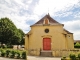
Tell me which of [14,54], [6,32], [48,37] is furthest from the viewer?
[6,32]

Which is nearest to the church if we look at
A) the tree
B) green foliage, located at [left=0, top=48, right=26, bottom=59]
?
green foliage, located at [left=0, top=48, right=26, bottom=59]

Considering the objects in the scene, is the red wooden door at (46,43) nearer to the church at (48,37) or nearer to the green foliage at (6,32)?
the church at (48,37)

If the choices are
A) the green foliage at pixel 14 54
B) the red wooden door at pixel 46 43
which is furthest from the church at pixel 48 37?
the green foliage at pixel 14 54

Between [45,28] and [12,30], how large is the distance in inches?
864

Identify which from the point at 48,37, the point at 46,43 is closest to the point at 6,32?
the point at 46,43

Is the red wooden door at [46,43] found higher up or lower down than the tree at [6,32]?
lower down

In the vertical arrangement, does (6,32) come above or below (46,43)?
above

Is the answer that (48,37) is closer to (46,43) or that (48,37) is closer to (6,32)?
(46,43)

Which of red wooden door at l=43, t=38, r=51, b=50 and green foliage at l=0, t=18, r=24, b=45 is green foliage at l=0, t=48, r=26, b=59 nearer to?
red wooden door at l=43, t=38, r=51, b=50

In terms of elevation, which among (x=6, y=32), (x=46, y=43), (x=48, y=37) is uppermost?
(x=6, y=32)

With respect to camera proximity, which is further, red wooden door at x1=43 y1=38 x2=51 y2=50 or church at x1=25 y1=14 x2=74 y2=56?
red wooden door at x1=43 y1=38 x2=51 y2=50

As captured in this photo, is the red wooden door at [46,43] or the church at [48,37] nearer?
the church at [48,37]

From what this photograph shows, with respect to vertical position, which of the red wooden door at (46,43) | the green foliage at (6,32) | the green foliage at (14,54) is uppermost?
the green foliage at (6,32)

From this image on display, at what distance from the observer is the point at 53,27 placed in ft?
90.0
